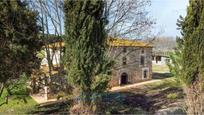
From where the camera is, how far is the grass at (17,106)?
32500 millimetres

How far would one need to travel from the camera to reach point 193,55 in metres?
12.1

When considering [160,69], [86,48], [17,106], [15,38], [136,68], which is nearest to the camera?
[86,48]

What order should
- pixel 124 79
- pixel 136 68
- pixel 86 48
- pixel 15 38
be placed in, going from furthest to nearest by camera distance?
pixel 136 68 → pixel 124 79 → pixel 15 38 → pixel 86 48

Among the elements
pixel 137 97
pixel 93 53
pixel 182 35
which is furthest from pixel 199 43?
pixel 137 97

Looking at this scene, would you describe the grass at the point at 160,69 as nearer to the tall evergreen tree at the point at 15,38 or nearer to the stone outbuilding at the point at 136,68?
the stone outbuilding at the point at 136,68

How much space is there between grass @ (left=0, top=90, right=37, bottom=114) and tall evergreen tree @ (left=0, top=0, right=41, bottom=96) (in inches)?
470

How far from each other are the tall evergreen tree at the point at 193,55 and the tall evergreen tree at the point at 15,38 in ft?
37.2

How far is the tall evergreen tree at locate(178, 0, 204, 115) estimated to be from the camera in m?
12.0

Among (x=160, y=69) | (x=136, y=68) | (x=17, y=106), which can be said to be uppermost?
(x=136, y=68)

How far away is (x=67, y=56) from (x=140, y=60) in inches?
1720

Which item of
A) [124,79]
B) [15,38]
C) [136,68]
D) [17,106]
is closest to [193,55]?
[15,38]

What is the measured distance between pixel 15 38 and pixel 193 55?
11908 mm

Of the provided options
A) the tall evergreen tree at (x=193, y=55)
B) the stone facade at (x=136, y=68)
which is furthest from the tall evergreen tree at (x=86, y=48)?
the stone facade at (x=136, y=68)

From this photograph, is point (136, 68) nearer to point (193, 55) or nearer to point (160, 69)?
point (160, 69)
